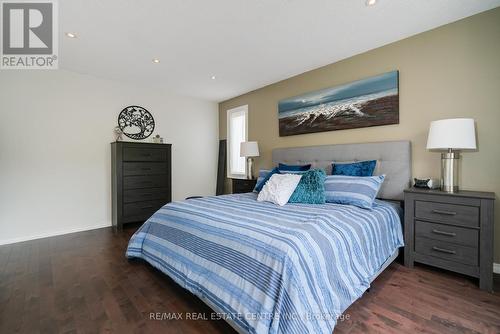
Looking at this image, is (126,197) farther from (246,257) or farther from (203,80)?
(246,257)

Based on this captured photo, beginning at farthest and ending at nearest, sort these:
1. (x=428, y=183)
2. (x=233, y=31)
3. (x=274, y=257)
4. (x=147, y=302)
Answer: (x=233, y=31) < (x=428, y=183) < (x=147, y=302) < (x=274, y=257)

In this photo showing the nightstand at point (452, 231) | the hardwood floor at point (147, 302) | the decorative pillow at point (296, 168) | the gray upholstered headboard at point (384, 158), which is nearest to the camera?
the hardwood floor at point (147, 302)

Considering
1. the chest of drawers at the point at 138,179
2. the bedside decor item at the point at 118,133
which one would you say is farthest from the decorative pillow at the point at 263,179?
the bedside decor item at the point at 118,133

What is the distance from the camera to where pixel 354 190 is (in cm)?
221

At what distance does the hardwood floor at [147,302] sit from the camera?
4.70ft

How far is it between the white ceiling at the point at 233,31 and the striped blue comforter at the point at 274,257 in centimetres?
180

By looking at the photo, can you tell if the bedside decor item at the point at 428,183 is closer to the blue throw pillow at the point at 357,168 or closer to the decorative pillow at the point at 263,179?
the blue throw pillow at the point at 357,168

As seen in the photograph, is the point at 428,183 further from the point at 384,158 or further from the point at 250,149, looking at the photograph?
the point at 250,149

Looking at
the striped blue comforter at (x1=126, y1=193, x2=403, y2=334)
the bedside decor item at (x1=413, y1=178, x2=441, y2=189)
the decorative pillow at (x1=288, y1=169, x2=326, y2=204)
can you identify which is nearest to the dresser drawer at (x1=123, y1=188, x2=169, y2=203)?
the striped blue comforter at (x1=126, y1=193, x2=403, y2=334)

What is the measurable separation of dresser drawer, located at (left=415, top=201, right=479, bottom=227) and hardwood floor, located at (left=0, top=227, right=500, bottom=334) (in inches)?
20.6

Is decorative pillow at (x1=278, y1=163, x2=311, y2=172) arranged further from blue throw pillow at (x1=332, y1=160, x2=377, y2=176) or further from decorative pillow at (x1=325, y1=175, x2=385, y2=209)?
decorative pillow at (x1=325, y1=175, x2=385, y2=209)

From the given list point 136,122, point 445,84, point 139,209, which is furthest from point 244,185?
point 445,84

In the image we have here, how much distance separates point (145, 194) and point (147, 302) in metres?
2.36

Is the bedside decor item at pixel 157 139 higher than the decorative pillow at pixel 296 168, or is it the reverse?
the bedside decor item at pixel 157 139
